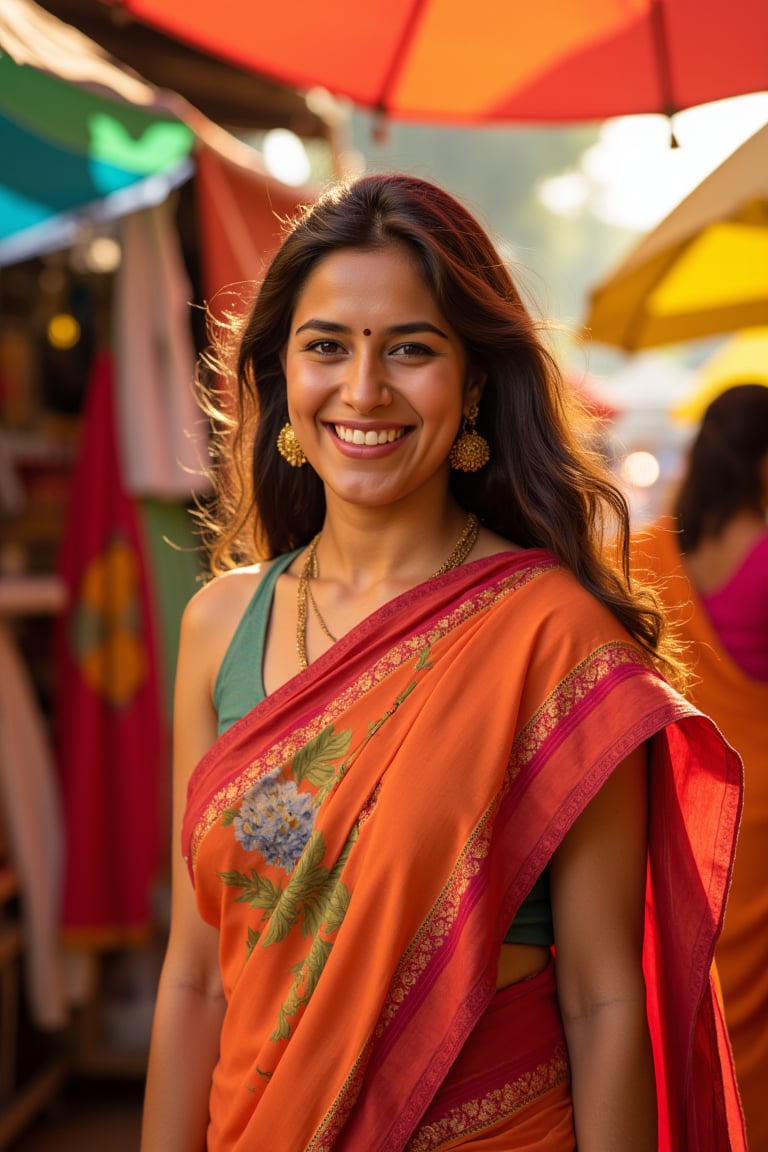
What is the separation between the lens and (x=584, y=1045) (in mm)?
1580

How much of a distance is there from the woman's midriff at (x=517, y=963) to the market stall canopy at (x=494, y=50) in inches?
77.4

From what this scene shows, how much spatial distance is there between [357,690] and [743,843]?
1.90m

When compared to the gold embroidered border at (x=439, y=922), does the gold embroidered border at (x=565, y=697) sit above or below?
above

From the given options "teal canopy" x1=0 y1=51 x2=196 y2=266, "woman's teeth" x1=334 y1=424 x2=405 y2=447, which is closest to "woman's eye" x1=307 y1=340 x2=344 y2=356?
"woman's teeth" x1=334 y1=424 x2=405 y2=447

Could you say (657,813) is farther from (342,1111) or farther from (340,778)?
(342,1111)

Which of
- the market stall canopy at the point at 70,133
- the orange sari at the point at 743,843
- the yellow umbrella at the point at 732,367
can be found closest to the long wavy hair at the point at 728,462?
the orange sari at the point at 743,843

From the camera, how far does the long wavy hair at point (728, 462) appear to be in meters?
3.57

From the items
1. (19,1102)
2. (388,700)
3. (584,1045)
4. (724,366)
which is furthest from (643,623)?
(724,366)

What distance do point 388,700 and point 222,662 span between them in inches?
12.2

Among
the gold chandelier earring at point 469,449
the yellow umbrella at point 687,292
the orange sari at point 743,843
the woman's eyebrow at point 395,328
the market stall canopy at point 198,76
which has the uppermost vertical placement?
the market stall canopy at point 198,76

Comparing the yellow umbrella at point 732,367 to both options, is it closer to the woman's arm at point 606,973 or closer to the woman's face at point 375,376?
the woman's face at point 375,376

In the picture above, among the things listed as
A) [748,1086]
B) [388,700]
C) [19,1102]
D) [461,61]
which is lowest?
[19,1102]

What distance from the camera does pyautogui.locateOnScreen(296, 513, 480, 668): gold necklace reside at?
6.06 ft

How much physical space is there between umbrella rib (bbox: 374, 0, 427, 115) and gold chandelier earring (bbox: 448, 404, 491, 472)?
1.48 metres
